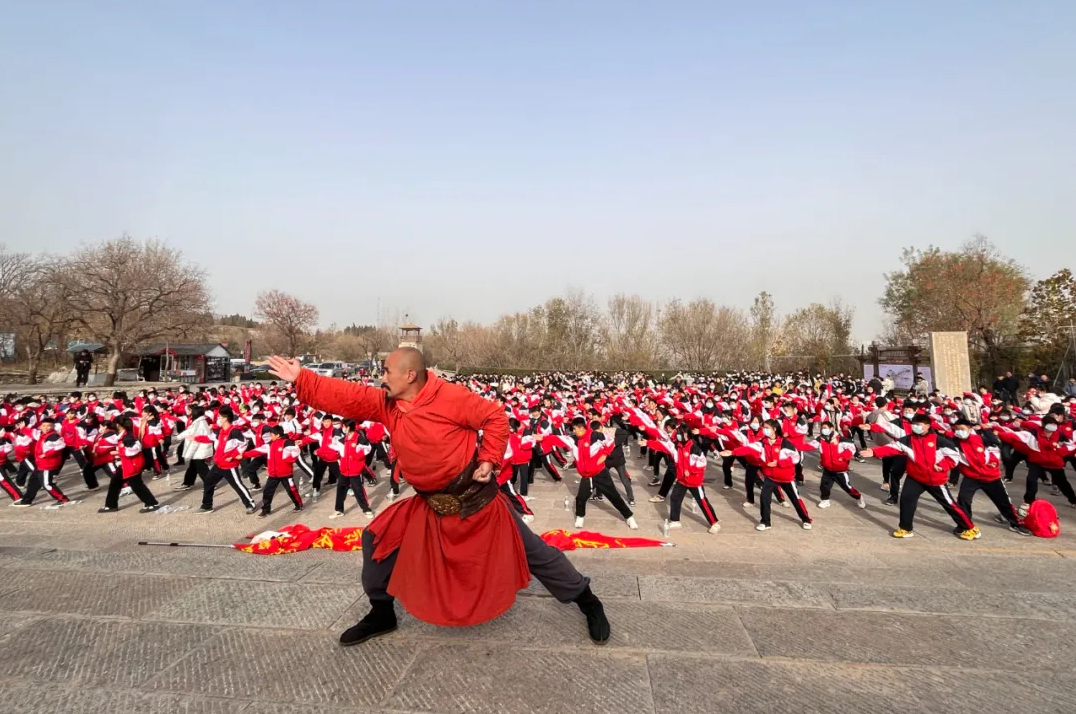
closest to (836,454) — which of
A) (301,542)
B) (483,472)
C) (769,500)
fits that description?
(769,500)

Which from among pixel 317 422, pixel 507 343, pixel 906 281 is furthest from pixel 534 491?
pixel 507 343

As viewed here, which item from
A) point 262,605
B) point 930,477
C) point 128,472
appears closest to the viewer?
point 262,605

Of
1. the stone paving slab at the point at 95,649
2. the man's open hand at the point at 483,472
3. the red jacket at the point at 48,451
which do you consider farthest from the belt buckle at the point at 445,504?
the red jacket at the point at 48,451

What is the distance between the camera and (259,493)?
370 inches

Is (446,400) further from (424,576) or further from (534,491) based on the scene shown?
→ (534,491)

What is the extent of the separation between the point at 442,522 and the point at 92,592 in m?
2.96

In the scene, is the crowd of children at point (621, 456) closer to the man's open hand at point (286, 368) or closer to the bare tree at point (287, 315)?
the man's open hand at point (286, 368)

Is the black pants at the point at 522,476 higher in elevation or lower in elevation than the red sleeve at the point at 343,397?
lower

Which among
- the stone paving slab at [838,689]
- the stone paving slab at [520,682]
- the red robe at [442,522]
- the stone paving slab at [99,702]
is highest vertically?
the red robe at [442,522]

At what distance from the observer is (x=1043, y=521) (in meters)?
6.36

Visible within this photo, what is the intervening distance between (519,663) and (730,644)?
1.26m

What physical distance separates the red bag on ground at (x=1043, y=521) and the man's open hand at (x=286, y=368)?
8389 millimetres

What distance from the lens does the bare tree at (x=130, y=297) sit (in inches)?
1128

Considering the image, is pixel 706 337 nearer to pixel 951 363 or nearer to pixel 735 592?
pixel 951 363
